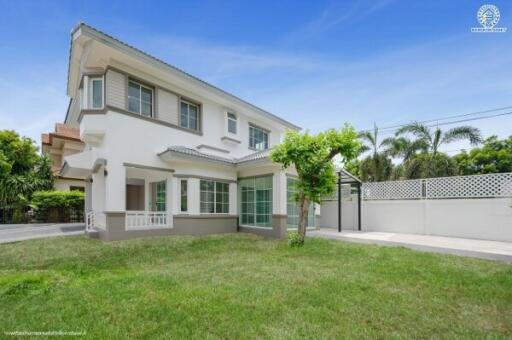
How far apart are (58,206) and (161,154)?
36.6ft

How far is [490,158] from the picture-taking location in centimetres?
2742

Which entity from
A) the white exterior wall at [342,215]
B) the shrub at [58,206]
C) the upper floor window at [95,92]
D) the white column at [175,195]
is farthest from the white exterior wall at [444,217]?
the shrub at [58,206]

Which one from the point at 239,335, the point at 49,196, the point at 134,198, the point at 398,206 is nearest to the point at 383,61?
the point at 398,206

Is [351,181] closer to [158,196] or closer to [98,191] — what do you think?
[158,196]

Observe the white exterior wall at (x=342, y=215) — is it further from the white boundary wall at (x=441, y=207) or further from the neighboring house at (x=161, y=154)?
the neighboring house at (x=161, y=154)

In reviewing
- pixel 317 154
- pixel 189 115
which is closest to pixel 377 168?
pixel 317 154

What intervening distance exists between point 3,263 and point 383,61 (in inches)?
599

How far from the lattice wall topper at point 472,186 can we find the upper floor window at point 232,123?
9.49 meters

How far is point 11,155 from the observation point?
18.3 metres

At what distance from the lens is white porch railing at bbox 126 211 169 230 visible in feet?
32.1

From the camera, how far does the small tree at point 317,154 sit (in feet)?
29.1

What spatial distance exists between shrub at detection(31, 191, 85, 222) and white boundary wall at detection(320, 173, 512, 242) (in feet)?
54.8

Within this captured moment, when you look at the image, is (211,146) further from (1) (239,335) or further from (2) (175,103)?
(1) (239,335)

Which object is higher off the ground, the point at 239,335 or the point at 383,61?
the point at 383,61
